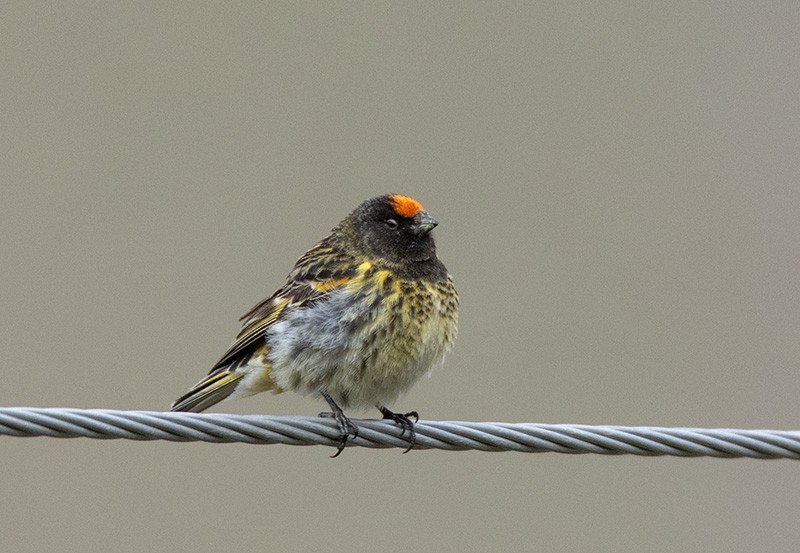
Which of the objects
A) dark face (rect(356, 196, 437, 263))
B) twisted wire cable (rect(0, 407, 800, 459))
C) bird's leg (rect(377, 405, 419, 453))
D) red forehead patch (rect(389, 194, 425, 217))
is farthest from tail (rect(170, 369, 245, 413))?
twisted wire cable (rect(0, 407, 800, 459))

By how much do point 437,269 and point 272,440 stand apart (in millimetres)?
2332

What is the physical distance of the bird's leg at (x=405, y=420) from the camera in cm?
542

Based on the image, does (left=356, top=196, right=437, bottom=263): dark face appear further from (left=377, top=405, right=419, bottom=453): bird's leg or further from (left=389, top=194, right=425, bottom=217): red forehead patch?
(left=377, top=405, right=419, bottom=453): bird's leg

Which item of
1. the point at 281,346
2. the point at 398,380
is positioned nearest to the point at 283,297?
the point at 281,346

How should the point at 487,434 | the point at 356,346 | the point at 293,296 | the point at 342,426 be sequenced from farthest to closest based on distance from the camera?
the point at 293,296
the point at 356,346
the point at 342,426
the point at 487,434

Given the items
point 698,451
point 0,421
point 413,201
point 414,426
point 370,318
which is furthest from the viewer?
point 413,201

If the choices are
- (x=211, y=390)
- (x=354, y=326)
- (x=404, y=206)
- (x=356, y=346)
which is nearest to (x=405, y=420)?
(x=356, y=346)

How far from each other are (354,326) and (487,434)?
1637 mm

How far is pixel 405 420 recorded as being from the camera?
6195 millimetres

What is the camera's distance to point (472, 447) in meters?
5.08

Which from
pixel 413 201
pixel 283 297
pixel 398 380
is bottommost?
pixel 398 380

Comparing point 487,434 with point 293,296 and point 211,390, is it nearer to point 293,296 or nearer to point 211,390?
point 293,296

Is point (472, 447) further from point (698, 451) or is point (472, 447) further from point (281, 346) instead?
point (281, 346)

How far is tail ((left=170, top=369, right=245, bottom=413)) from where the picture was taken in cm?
693
